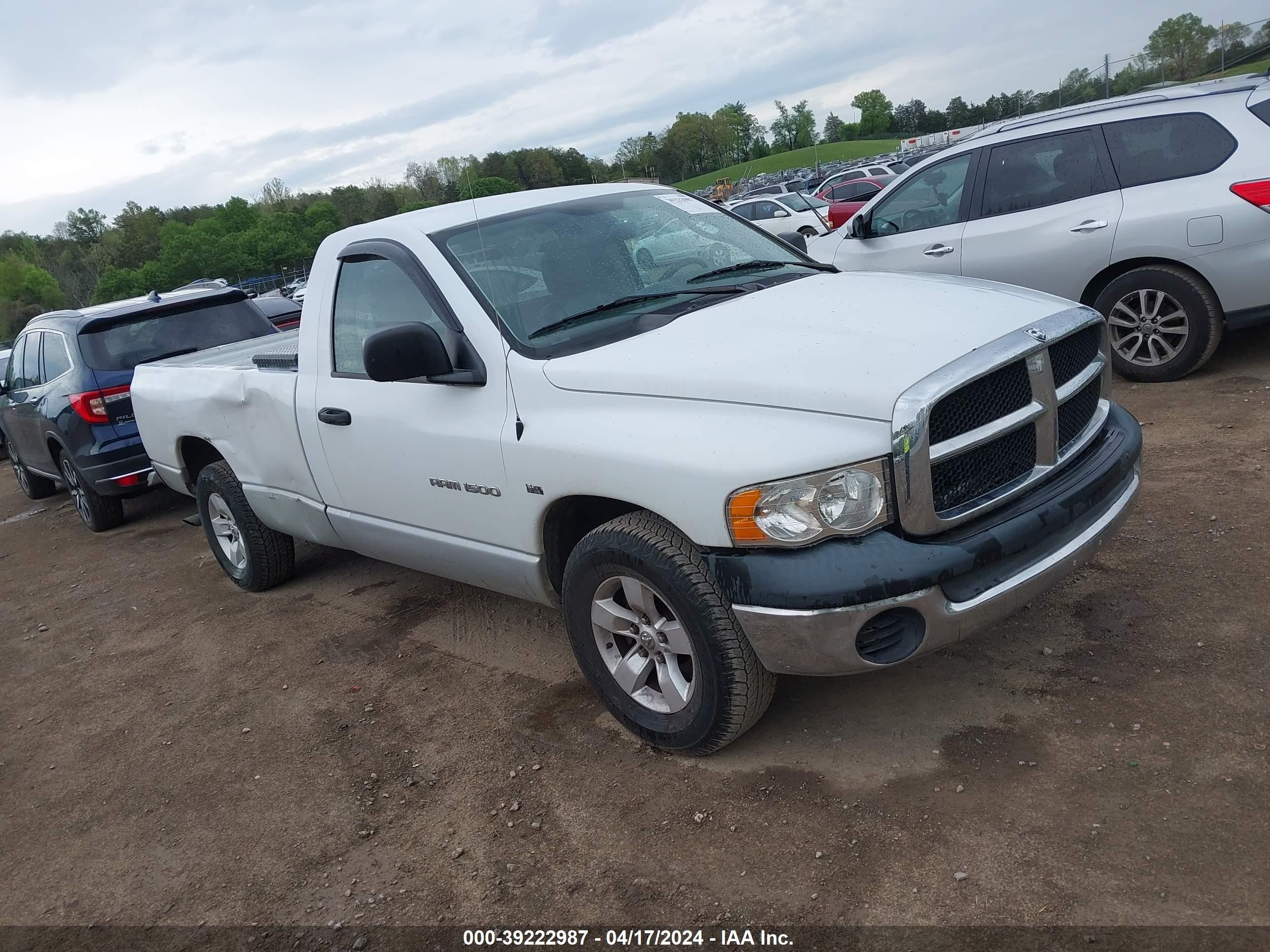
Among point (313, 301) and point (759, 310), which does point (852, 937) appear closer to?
point (759, 310)

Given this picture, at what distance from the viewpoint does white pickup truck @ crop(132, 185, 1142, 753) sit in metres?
2.78

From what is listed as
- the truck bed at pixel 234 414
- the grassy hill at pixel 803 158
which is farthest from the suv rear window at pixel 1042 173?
the grassy hill at pixel 803 158

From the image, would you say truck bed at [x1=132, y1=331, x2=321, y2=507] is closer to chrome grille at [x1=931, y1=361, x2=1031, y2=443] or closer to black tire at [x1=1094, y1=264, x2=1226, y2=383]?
chrome grille at [x1=931, y1=361, x2=1031, y2=443]

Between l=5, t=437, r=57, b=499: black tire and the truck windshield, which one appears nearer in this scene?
the truck windshield

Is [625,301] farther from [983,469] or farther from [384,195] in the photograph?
[384,195]

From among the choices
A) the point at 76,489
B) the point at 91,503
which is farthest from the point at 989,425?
the point at 76,489

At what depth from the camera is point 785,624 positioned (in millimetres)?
2777

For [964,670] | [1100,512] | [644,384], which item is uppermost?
[644,384]

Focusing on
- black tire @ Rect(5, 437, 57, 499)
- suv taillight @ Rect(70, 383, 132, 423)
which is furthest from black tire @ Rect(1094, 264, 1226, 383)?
black tire @ Rect(5, 437, 57, 499)

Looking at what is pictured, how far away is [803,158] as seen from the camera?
132m

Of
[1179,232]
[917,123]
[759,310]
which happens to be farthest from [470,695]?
[917,123]

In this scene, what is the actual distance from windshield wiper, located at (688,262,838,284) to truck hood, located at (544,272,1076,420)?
305 millimetres

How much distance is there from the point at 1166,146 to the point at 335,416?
5482 millimetres

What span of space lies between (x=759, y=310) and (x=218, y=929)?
2.58 m
